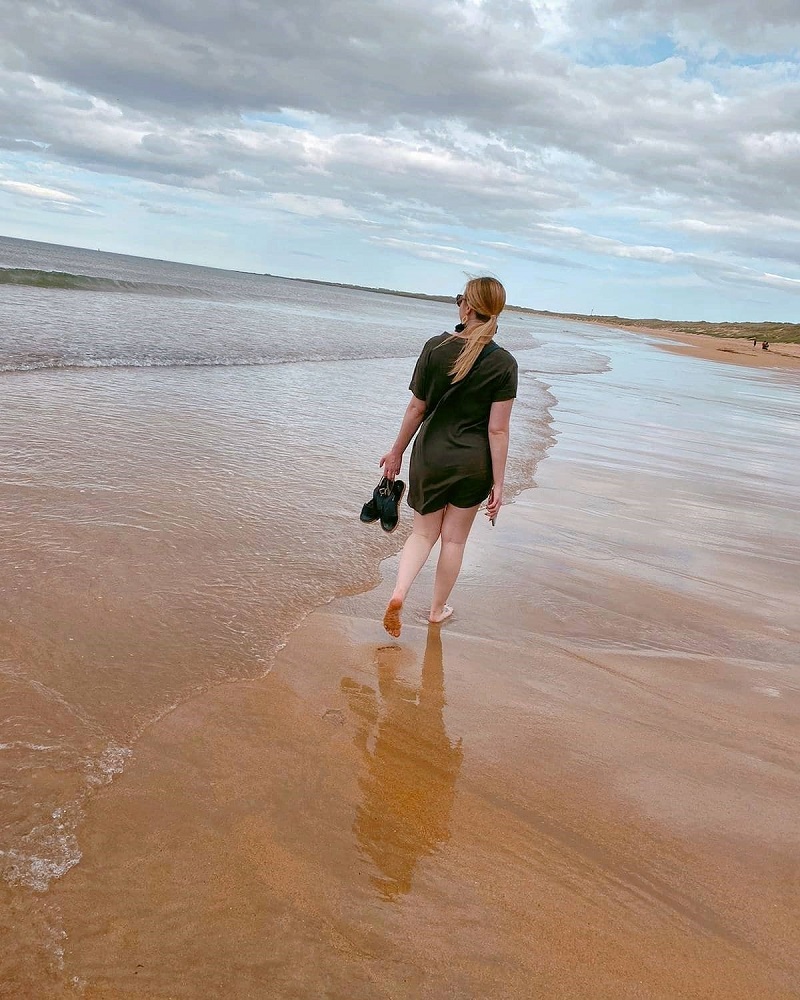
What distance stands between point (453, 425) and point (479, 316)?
0.56 m

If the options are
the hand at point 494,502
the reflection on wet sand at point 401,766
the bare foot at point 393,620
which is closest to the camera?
the reflection on wet sand at point 401,766

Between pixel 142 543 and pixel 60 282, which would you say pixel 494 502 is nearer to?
pixel 142 543

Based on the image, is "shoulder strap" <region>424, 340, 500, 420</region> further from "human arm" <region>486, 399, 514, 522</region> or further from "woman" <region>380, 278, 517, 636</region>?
"human arm" <region>486, 399, 514, 522</region>

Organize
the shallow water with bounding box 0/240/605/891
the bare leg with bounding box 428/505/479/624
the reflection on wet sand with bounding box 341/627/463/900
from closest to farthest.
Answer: the reflection on wet sand with bounding box 341/627/463/900 < the shallow water with bounding box 0/240/605/891 < the bare leg with bounding box 428/505/479/624

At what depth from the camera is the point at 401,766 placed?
2.74 m

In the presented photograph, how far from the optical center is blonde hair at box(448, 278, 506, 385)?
11.9 feet

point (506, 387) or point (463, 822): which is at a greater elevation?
point (506, 387)

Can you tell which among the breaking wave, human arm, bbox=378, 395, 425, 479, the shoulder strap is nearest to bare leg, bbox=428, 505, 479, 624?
human arm, bbox=378, 395, 425, 479

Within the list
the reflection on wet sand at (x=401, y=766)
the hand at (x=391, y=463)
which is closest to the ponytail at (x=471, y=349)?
the hand at (x=391, y=463)

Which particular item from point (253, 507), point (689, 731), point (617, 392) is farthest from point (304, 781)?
point (617, 392)

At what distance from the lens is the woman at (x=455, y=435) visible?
368 centimetres

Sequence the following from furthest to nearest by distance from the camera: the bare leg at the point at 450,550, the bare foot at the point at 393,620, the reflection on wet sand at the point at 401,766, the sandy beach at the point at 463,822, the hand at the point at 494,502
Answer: the bare leg at the point at 450,550, the hand at the point at 494,502, the bare foot at the point at 393,620, the reflection on wet sand at the point at 401,766, the sandy beach at the point at 463,822

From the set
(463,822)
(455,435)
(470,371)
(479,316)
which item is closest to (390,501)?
(455,435)

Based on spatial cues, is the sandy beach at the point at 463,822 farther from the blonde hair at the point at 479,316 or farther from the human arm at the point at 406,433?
the blonde hair at the point at 479,316
